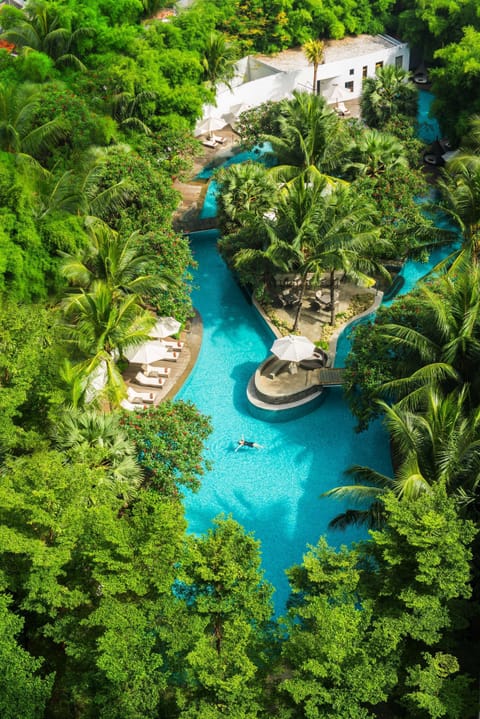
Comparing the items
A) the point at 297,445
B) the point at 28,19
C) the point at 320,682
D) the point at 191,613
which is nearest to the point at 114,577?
the point at 191,613

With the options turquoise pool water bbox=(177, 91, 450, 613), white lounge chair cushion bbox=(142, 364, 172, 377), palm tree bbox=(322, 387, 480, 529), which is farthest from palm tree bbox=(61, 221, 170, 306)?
palm tree bbox=(322, 387, 480, 529)

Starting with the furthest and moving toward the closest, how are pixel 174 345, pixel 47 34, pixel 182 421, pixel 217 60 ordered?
1. pixel 217 60
2. pixel 47 34
3. pixel 174 345
4. pixel 182 421

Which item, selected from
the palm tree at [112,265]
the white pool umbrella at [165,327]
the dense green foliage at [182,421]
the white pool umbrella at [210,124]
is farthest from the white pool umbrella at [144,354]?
the white pool umbrella at [210,124]

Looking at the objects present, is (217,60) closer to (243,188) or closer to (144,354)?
(243,188)

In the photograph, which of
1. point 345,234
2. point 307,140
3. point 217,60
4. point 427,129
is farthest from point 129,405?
point 427,129

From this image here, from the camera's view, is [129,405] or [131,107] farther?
[131,107]

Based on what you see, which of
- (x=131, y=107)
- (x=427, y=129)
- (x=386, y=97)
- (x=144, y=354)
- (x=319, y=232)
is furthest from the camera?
(x=427, y=129)
